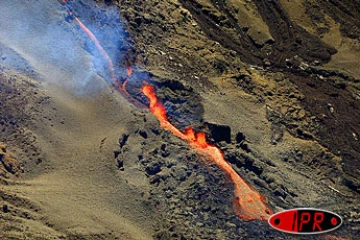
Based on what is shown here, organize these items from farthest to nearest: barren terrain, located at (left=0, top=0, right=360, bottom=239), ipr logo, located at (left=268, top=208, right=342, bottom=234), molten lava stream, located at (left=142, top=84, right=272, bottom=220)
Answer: molten lava stream, located at (left=142, top=84, right=272, bottom=220), barren terrain, located at (left=0, top=0, right=360, bottom=239), ipr logo, located at (left=268, top=208, right=342, bottom=234)

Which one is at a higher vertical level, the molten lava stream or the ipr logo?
the ipr logo

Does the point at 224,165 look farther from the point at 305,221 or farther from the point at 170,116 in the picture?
the point at 305,221

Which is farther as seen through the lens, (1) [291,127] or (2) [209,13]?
(2) [209,13]

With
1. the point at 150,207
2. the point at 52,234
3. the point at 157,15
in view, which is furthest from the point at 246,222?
the point at 157,15

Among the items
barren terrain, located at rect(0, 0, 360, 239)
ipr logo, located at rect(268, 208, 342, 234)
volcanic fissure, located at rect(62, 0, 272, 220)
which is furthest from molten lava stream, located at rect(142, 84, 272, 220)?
ipr logo, located at rect(268, 208, 342, 234)

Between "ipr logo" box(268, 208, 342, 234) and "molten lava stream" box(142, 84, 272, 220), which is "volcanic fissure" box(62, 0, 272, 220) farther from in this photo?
"ipr logo" box(268, 208, 342, 234)

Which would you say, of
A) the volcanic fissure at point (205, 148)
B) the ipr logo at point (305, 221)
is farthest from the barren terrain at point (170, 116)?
the ipr logo at point (305, 221)

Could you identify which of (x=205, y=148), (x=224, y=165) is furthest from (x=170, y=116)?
(x=224, y=165)

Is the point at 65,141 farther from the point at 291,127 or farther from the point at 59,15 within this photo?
the point at 291,127
